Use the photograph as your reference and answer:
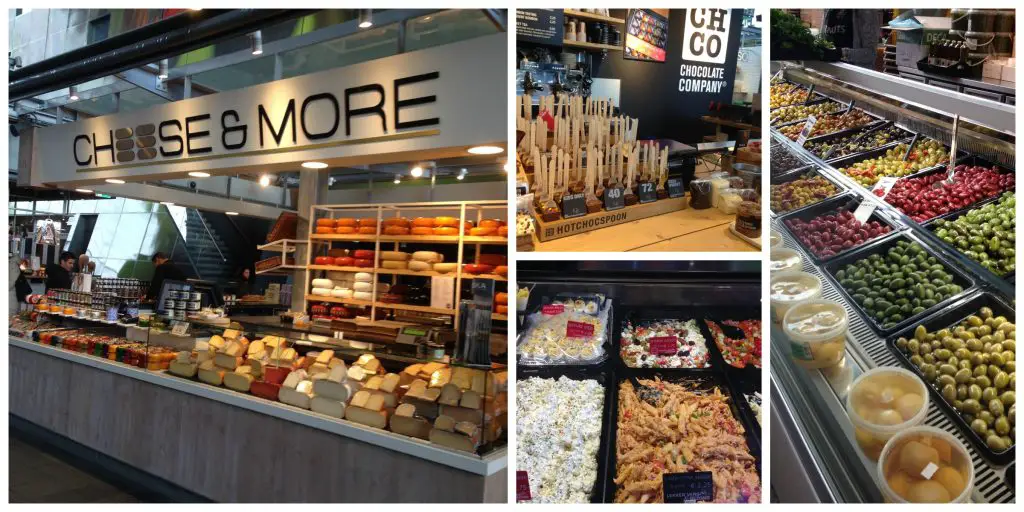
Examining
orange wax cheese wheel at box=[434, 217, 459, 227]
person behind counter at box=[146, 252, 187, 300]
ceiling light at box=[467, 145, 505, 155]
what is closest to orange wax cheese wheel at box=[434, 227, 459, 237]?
orange wax cheese wheel at box=[434, 217, 459, 227]

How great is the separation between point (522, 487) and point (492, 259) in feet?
10.6

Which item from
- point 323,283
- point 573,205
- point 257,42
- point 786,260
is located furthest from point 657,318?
point 323,283

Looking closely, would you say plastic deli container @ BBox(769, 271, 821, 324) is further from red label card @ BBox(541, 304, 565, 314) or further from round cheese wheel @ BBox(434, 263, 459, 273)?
round cheese wheel @ BBox(434, 263, 459, 273)

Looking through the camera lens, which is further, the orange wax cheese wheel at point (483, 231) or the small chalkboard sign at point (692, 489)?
the orange wax cheese wheel at point (483, 231)

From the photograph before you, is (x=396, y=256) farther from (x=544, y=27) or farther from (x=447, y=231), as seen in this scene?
(x=544, y=27)

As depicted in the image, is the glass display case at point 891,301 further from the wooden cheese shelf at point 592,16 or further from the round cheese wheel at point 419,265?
the round cheese wheel at point 419,265

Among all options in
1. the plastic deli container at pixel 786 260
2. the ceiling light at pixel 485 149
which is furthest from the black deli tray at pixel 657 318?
the ceiling light at pixel 485 149

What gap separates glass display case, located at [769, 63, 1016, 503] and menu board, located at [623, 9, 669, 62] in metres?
0.63

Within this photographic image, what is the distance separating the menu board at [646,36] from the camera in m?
2.40

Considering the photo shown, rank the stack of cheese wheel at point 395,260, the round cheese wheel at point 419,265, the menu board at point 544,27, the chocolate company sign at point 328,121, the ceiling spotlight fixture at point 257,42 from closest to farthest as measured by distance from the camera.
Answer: the menu board at point 544,27 < the chocolate company sign at point 328,121 < the ceiling spotlight fixture at point 257,42 < the round cheese wheel at point 419,265 < the stack of cheese wheel at point 395,260

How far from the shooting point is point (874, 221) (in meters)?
2.66

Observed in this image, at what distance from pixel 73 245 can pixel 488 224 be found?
9.98m
